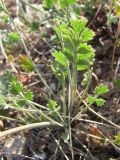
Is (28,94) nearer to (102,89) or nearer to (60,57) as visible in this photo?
(60,57)

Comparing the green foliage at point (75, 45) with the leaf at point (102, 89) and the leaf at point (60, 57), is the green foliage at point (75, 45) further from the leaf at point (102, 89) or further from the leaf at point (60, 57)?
the leaf at point (102, 89)

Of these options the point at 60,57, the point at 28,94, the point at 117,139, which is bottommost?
the point at 117,139

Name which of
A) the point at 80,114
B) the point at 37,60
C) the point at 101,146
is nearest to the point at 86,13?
the point at 37,60

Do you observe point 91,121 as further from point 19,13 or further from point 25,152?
point 19,13

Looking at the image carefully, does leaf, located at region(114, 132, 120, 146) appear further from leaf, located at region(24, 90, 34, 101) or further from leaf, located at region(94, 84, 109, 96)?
leaf, located at region(24, 90, 34, 101)

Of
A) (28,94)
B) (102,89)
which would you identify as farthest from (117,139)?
(28,94)

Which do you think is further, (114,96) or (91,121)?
(114,96)

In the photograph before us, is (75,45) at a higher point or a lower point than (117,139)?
higher

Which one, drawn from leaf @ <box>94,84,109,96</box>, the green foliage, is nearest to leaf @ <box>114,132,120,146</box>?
leaf @ <box>94,84,109,96</box>
